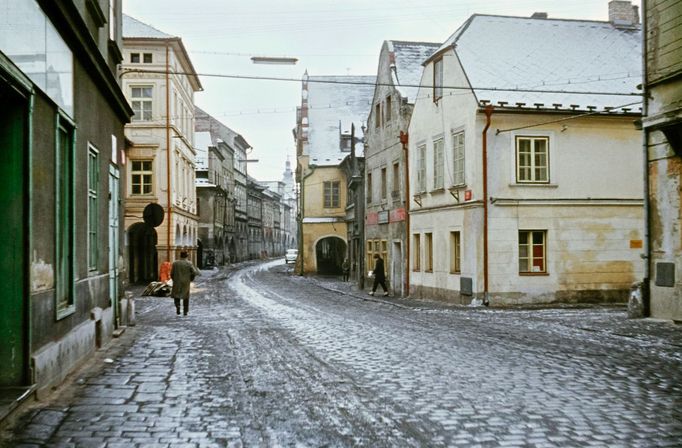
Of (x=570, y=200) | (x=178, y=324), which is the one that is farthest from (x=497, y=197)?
(x=178, y=324)

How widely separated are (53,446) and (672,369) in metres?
7.95

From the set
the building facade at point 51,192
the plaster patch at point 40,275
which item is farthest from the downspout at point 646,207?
the plaster patch at point 40,275

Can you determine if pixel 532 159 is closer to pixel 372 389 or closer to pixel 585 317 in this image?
pixel 585 317

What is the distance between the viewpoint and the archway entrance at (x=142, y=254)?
45.7 metres

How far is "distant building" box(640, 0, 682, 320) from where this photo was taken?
16844mm

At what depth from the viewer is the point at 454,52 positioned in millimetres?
26094

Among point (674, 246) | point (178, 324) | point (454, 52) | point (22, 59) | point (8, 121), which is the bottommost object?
point (178, 324)

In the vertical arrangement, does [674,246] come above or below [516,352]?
above

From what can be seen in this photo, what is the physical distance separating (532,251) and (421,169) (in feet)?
21.4

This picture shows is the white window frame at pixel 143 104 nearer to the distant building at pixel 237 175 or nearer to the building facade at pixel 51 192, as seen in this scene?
the distant building at pixel 237 175

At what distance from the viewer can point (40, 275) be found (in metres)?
8.24

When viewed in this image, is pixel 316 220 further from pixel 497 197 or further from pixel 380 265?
pixel 497 197

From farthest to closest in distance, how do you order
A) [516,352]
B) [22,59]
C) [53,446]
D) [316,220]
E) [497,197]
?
[316,220] < [497,197] < [516,352] < [22,59] < [53,446]

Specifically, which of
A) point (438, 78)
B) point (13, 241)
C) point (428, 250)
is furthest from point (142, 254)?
point (13, 241)
